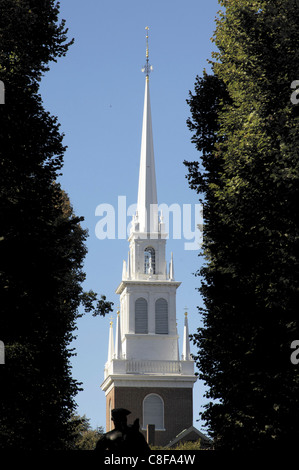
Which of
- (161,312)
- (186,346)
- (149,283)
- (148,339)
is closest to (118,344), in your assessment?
(148,339)

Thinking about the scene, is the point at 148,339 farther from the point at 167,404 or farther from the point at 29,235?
the point at 29,235

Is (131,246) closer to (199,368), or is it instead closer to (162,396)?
(162,396)

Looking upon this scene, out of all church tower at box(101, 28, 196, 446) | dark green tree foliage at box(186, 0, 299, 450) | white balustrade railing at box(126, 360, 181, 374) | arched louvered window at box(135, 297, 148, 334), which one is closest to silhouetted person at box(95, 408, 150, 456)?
dark green tree foliage at box(186, 0, 299, 450)

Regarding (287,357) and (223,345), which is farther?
(223,345)

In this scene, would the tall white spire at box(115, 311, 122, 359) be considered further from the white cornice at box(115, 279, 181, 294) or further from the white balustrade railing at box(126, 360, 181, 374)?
the white cornice at box(115, 279, 181, 294)

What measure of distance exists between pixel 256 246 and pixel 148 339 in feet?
211

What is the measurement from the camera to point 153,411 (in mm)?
91188

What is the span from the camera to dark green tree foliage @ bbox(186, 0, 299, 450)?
29078 millimetres

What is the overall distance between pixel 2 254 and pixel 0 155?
11.2 ft
